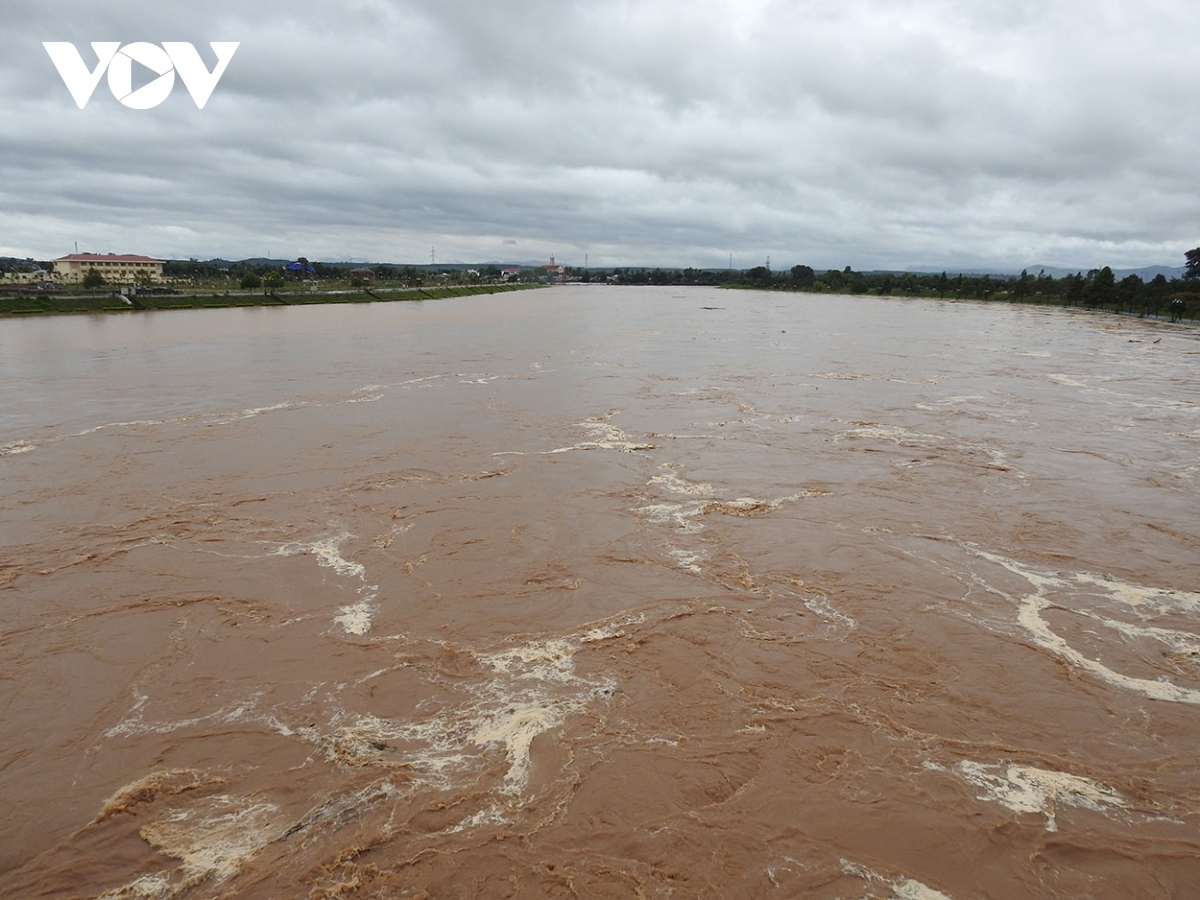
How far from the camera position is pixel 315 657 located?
22.6 ft

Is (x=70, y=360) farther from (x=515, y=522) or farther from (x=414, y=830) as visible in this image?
(x=414, y=830)

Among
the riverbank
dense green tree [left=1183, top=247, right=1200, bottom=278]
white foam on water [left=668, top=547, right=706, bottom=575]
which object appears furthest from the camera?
dense green tree [left=1183, top=247, right=1200, bottom=278]

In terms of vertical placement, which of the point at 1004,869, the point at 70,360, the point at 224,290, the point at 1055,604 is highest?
the point at 224,290

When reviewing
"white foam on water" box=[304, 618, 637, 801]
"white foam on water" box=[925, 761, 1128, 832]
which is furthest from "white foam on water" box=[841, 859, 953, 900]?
"white foam on water" box=[304, 618, 637, 801]

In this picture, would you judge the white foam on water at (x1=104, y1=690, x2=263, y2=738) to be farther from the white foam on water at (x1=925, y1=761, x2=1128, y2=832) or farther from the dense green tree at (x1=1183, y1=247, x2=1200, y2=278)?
the dense green tree at (x1=1183, y1=247, x2=1200, y2=278)

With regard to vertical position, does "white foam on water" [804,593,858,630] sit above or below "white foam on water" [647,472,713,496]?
below

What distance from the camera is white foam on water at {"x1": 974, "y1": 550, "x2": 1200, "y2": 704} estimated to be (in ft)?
22.0

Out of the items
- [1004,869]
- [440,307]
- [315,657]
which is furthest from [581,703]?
[440,307]

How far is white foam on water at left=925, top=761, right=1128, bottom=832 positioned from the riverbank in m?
50.8

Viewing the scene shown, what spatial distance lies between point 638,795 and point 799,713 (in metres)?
1.74

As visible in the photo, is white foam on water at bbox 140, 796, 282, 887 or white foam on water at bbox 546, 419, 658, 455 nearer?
white foam on water at bbox 140, 796, 282, 887

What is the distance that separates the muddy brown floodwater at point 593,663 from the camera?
481 centimetres

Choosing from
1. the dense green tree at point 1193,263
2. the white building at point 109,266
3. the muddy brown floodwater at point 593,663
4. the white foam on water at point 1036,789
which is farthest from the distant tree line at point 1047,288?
the white building at point 109,266

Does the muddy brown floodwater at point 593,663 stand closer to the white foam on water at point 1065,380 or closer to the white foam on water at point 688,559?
the white foam on water at point 688,559
